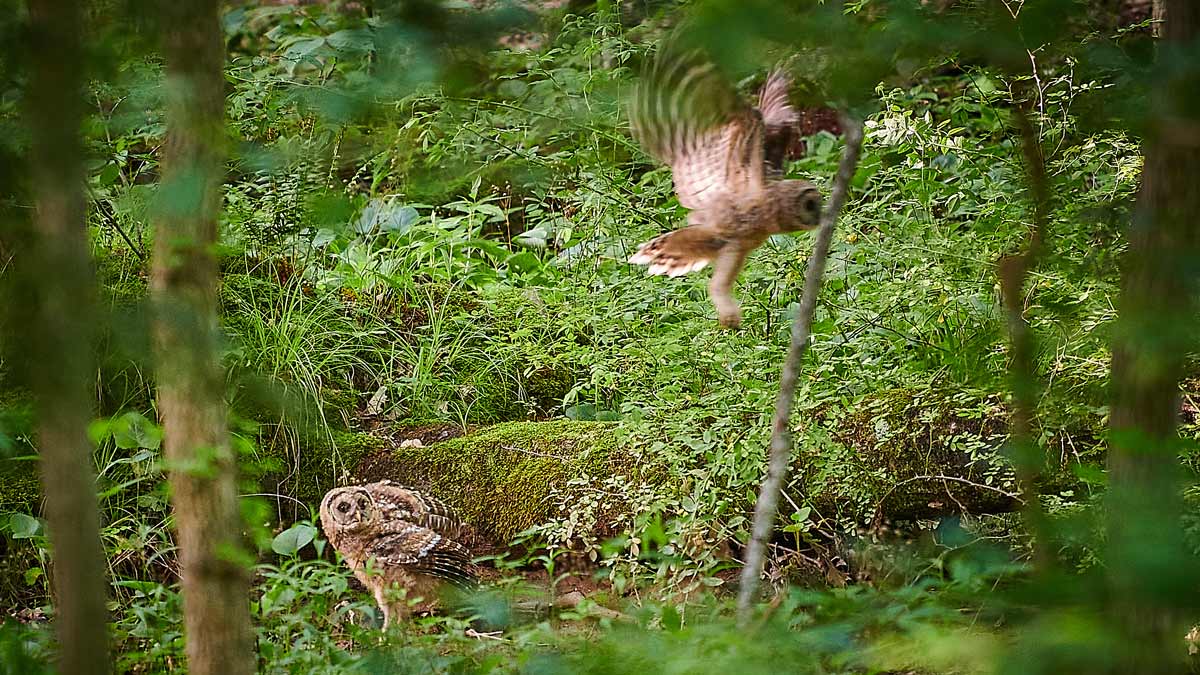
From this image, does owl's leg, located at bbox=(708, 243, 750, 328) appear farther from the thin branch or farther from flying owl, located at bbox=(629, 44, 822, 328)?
the thin branch

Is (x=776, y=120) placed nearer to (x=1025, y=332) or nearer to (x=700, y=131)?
(x=700, y=131)

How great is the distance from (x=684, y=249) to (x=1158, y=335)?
767mm

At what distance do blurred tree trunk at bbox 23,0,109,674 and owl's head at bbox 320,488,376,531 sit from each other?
6.51 ft

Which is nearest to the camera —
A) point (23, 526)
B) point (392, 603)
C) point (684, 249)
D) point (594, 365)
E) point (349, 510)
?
point (684, 249)

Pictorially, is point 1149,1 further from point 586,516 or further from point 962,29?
point 962,29

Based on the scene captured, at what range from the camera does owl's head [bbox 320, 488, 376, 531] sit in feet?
10.7

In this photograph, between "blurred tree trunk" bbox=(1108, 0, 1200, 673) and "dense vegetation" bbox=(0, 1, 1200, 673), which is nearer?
"blurred tree trunk" bbox=(1108, 0, 1200, 673)

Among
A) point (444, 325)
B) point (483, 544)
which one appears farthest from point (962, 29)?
point (444, 325)

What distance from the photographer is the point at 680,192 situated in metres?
1.66

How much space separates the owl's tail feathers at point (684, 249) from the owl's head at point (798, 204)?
119mm

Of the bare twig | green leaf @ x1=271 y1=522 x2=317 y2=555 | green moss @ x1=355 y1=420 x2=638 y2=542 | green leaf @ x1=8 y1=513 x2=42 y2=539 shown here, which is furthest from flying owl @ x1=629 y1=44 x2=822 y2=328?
green leaf @ x1=8 y1=513 x2=42 y2=539

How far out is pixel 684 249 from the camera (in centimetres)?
169

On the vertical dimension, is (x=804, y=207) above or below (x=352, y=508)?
above

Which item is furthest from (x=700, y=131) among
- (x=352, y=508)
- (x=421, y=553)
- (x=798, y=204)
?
(x=352, y=508)
